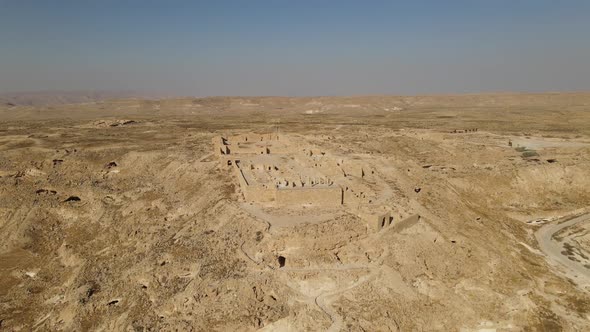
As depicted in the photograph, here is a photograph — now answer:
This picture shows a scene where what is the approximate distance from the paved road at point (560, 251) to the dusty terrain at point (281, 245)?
319 millimetres

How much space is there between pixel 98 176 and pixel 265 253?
23.6 meters

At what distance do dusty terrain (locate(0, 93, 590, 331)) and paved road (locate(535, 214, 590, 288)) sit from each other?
0.32 metres

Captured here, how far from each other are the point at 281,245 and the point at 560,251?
58.3ft

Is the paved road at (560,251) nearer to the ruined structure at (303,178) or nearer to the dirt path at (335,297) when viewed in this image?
the ruined structure at (303,178)

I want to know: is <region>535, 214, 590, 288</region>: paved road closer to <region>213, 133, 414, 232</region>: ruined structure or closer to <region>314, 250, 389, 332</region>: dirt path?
<region>213, 133, 414, 232</region>: ruined structure

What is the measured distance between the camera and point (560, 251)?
84.2 feet

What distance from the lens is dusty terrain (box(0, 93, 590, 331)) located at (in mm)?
17750

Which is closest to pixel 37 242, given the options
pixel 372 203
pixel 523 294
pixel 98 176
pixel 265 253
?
pixel 98 176

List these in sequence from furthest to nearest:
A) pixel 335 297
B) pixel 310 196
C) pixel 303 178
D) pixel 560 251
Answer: pixel 303 178
pixel 560 251
pixel 310 196
pixel 335 297

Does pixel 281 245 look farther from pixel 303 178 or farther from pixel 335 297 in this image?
pixel 303 178

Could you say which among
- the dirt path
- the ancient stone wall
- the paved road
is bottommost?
the paved road

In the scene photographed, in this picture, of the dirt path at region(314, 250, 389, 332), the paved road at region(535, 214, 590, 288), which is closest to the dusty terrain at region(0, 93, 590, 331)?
the dirt path at region(314, 250, 389, 332)

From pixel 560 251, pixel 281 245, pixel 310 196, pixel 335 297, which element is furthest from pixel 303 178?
pixel 560 251

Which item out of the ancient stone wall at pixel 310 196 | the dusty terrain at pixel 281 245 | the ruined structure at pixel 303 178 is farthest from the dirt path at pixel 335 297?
the ancient stone wall at pixel 310 196
